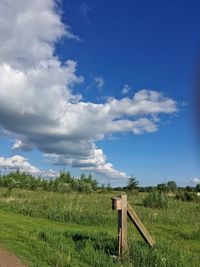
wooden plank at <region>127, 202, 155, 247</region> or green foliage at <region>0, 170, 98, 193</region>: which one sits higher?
green foliage at <region>0, 170, 98, 193</region>

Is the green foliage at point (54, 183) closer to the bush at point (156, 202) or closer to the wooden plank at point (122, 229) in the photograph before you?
the bush at point (156, 202)

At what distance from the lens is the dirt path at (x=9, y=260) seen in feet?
35.7

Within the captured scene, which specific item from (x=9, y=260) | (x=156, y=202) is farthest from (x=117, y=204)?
(x=156, y=202)

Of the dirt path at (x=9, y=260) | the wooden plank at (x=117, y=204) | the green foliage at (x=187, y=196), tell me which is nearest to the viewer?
the dirt path at (x=9, y=260)

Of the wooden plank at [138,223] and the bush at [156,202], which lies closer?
the wooden plank at [138,223]

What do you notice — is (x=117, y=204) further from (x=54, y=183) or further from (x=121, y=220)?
(x=54, y=183)

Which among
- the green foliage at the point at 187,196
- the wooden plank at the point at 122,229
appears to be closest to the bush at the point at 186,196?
the green foliage at the point at 187,196

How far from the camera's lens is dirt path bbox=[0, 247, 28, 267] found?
1088 centimetres

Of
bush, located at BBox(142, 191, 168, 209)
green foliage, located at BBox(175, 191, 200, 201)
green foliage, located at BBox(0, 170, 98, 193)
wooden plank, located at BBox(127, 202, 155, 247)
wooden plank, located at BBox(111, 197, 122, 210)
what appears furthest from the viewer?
green foliage, located at BBox(0, 170, 98, 193)

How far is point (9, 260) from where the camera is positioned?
11.4 metres

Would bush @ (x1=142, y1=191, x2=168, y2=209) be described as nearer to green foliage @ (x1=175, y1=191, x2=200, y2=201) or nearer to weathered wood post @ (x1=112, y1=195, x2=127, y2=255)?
green foliage @ (x1=175, y1=191, x2=200, y2=201)

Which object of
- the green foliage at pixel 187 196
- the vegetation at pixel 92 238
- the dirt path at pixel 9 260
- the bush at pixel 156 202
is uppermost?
the green foliage at pixel 187 196

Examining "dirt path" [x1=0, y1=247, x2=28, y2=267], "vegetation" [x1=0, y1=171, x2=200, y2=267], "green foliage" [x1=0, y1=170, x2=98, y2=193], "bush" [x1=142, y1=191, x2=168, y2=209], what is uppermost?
"green foliage" [x1=0, y1=170, x2=98, y2=193]

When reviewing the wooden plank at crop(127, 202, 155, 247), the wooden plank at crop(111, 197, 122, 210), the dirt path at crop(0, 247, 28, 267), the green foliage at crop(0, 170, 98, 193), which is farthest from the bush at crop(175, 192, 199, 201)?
the dirt path at crop(0, 247, 28, 267)
